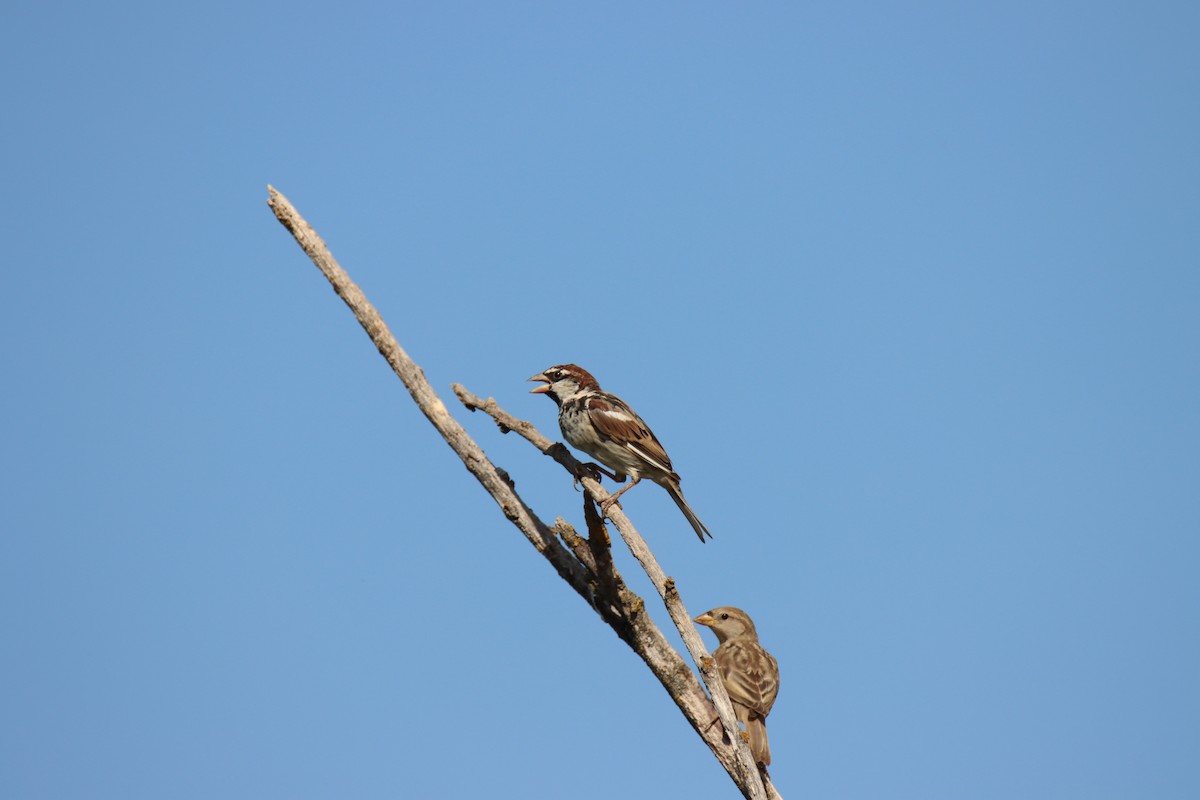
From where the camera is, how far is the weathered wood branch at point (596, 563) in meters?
8.25

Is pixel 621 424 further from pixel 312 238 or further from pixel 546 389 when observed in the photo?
pixel 312 238

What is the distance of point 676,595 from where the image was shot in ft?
27.0

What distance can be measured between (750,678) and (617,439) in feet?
8.34

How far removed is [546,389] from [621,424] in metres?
1.24

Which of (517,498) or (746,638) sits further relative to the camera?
(746,638)

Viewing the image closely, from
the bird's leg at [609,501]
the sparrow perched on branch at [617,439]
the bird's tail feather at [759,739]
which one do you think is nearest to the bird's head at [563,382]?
the sparrow perched on branch at [617,439]

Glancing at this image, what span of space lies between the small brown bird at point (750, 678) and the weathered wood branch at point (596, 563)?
4.67 feet

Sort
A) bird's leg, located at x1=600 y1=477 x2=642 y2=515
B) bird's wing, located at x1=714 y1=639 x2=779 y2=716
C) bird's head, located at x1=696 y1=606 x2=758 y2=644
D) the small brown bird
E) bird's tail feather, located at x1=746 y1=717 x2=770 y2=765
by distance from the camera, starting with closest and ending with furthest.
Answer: bird's leg, located at x1=600 y1=477 x2=642 y2=515 → bird's tail feather, located at x1=746 y1=717 x2=770 y2=765 → the small brown bird → bird's wing, located at x1=714 y1=639 x2=779 y2=716 → bird's head, located at x1=696 y1=606 x2=758 y2=644

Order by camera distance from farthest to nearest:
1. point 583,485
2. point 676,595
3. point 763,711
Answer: point 763,711 → point 583,485 → point 676,595

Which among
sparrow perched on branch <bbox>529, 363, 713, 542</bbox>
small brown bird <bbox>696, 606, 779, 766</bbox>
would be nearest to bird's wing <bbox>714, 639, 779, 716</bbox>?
small brown bird <bbox>696, 606, 779, 766</bbox>

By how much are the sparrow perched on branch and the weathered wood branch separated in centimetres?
197

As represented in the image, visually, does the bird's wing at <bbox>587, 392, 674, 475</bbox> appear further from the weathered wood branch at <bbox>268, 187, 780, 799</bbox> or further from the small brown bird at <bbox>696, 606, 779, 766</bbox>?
the weathered wood branch at <bbox>268, 187, 780, 799</bbox>

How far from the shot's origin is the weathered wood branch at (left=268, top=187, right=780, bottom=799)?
8.25m

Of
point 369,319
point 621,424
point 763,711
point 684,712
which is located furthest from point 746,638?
point 369,319
